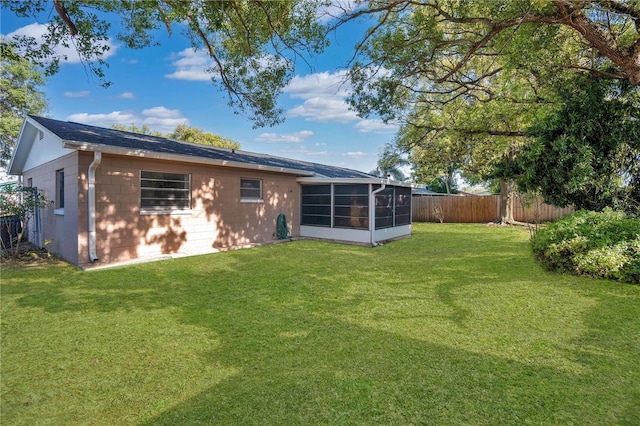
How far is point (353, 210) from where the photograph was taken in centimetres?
1079

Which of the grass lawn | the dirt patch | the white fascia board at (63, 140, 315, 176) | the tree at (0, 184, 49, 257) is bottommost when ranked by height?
the grass lawn

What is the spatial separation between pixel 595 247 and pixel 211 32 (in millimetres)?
9505

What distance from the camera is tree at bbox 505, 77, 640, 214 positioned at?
289 inches

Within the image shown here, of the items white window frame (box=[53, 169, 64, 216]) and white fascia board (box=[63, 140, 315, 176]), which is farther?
white window frame (box=[53, 169, 64, 216])

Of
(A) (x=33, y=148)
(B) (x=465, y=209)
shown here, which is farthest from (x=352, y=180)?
(B) (x=465, y=209)

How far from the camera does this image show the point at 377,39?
8727mm

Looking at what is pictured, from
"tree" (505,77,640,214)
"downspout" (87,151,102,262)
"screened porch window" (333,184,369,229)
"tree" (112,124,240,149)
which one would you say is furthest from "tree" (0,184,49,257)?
"tree" (112,124,240,149)

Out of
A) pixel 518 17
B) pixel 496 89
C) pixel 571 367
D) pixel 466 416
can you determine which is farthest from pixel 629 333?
pixel 496 89

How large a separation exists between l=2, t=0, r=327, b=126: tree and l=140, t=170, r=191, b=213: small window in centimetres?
258

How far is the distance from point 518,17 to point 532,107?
11.2 feet

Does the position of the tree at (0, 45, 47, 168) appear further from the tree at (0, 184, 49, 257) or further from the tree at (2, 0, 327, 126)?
the tree at (2, 0, 327, 126)

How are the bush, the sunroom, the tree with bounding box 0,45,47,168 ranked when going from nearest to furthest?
1. the bush
2. the sunroom
3. the tree with bounding box 0,45,47,168

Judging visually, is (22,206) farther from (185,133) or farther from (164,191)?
(185,133)

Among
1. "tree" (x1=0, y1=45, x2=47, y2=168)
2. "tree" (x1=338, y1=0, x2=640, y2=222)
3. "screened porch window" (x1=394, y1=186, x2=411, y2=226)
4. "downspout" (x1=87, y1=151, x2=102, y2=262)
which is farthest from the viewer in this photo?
"tree" (x1=0, y1=45, x2=47, y2=168)
